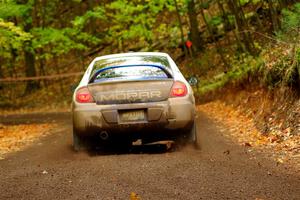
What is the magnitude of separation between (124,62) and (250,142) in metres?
2.63

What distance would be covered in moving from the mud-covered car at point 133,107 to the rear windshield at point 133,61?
0.91ft

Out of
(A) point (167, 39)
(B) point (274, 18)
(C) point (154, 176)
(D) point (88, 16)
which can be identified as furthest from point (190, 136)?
(A) point (167, 39)

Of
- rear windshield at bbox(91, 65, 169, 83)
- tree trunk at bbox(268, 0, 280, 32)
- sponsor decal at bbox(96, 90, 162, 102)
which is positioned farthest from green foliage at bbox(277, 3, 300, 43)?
sponsor decal at bbox(96, 90, 162, 102)

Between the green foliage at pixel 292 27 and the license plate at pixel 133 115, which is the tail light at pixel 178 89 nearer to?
the license plate at pixel 133 115

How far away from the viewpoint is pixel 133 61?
8789 millimetres

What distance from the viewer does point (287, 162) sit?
7062 mm

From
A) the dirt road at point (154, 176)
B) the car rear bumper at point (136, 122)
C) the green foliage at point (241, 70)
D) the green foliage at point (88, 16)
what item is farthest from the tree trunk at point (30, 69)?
the dirt road at point (154, 176)

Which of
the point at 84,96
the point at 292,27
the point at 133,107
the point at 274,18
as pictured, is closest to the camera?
the point at 133,107

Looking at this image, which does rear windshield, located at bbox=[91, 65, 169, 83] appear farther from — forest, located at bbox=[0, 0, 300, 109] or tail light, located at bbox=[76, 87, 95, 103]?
forest, located at bbox=[0, 0, 300, 109]

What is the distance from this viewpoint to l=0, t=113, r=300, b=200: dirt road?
5.32 metres

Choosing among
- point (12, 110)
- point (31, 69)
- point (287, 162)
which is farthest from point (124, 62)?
point (31, 69)

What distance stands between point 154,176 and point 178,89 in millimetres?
2333

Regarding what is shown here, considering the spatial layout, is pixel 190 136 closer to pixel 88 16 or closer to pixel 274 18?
pixel 274 18

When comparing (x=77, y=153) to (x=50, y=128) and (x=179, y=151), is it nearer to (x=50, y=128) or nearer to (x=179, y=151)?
(x=179, y=151)
